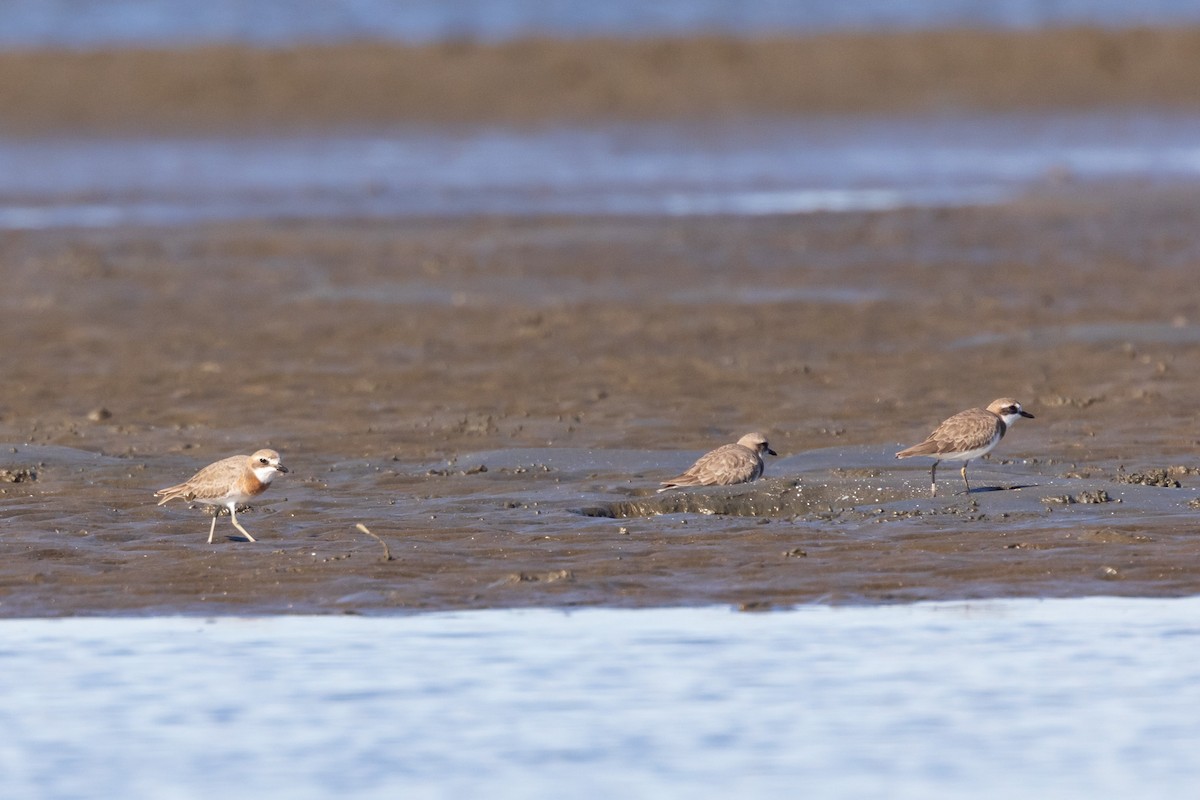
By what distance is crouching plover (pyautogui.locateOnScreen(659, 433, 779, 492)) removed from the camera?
12.7 metres

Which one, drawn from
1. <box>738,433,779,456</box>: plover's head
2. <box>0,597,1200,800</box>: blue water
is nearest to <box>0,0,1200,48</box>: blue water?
<box>738,433,779,456</box>: plover's head

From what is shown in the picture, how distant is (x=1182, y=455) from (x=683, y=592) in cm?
439

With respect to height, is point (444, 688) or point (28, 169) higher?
point (28, 169)

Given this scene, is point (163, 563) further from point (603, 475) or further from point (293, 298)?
point (293, 298)

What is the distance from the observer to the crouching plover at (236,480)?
39.7 feet

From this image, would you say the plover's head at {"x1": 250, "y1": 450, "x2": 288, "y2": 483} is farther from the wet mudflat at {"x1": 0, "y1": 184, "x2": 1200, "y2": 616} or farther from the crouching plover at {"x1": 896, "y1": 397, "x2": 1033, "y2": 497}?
the crouching plover at {"x1": 896, "y1": 397, "x2": 1033, "y2": 497}

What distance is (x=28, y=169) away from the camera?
3572cm

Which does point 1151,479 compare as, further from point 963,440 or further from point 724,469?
A: point 724,469

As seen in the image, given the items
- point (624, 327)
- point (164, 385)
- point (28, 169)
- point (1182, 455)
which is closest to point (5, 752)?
point (1182, 455)

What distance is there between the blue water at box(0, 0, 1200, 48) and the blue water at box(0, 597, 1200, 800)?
3687cm

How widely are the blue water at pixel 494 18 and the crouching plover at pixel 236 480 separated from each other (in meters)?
34.7

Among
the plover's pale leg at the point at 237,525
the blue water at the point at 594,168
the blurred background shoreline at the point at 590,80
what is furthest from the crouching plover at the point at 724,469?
the blurred background shoreline at the point at 590,80

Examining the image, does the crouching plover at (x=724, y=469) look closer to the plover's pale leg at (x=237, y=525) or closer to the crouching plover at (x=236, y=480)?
the crouching plover at (x=236, y=480)

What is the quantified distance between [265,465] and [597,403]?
439 cm
